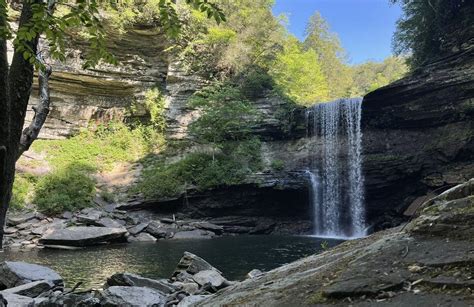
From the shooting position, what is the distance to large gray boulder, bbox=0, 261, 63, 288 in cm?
844

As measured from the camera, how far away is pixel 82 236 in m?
17.0

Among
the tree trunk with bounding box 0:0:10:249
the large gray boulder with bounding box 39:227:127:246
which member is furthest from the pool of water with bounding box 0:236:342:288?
the tree trunk with bounding box 0:0:10:249

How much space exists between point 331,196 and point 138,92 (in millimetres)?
15747

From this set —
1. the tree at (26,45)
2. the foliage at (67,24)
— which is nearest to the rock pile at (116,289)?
the tree at (26,45)

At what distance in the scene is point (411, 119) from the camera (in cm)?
2255

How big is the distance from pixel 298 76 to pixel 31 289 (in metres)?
31.9

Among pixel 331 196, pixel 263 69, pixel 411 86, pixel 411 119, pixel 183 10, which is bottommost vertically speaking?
pixel 331 196

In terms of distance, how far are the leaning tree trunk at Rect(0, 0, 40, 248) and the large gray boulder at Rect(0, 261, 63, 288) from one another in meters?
6.41

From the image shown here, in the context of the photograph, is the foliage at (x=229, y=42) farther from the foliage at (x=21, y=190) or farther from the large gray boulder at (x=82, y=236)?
the large gray boulder at (x=82, y=236)

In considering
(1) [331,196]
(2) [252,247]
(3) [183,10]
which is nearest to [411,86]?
(1) [331,196]

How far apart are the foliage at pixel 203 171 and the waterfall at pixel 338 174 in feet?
12.8

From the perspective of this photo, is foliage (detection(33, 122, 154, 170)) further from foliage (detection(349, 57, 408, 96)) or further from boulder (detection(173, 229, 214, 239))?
foliage (detection(349, 57, 408, 96))

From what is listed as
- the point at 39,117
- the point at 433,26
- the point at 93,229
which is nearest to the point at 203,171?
the point at 93,229

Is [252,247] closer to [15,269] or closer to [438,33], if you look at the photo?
[15,269]
